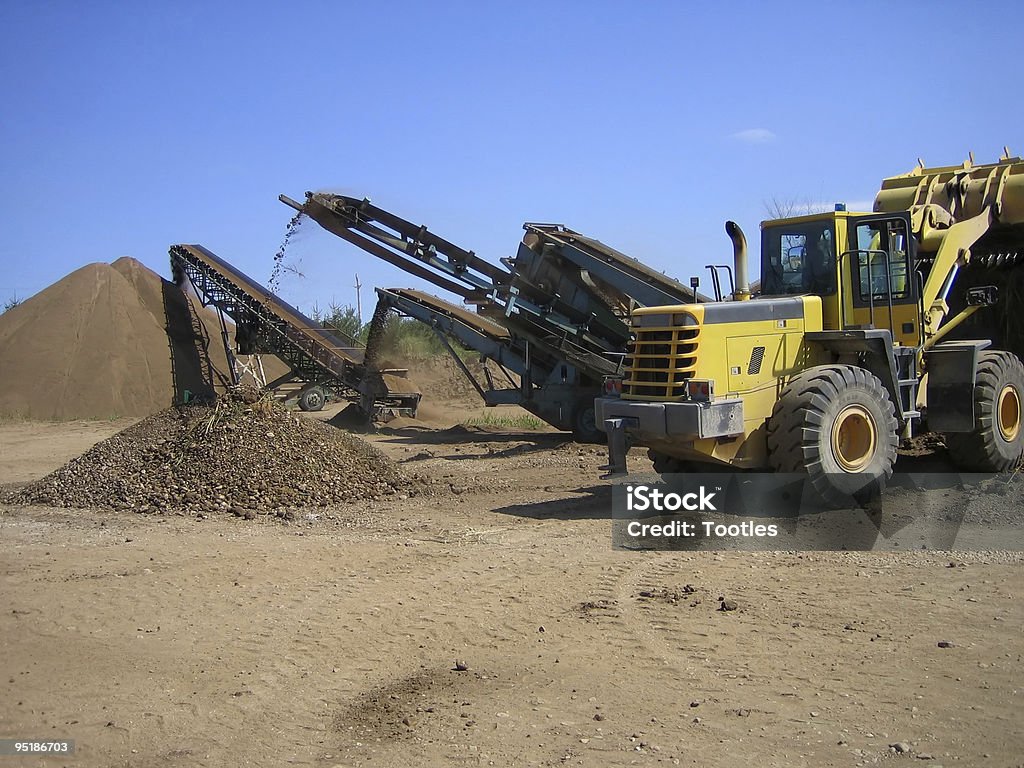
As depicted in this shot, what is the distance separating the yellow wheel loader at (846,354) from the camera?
27.0 feet

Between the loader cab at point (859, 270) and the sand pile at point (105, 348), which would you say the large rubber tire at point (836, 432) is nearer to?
the loader cab at point (859, 270)

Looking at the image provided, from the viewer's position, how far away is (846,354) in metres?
9.00

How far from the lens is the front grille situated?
8.22 m

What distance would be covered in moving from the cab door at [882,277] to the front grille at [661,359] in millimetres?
1902

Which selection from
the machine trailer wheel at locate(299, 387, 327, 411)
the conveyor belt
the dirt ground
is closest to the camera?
the dirt ground

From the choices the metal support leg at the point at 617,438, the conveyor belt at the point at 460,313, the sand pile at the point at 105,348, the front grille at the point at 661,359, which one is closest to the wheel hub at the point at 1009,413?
the front grille at the point at 661,359

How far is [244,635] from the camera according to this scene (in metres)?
5.95

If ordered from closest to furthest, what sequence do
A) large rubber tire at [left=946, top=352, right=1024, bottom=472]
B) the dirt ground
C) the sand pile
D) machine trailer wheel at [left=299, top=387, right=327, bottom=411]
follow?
the dirt ground → large rubber tire at [left=946, top=352, right=1024, bottom=472] → machine trailer wheel at [left=299, top=387, right=327, bottom=411] → the sand pile

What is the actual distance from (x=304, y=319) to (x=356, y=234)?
500 cm

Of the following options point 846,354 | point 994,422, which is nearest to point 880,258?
point 846,354

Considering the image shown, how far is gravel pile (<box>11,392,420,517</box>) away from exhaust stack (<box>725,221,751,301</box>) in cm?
412

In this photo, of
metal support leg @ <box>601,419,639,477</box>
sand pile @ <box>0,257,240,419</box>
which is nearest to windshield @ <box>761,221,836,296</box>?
metal support leg @ <box>601,419,639,477</box>

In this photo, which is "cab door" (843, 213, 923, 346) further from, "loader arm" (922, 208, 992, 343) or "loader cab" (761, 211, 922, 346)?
"loader arm" (922, 208, 992, 343)

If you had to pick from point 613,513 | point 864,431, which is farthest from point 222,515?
point 864,431
